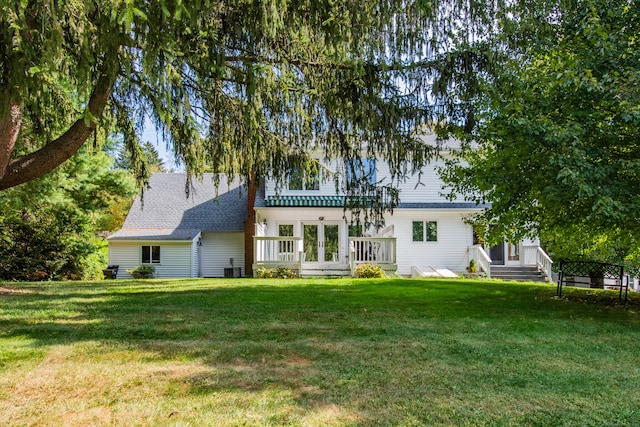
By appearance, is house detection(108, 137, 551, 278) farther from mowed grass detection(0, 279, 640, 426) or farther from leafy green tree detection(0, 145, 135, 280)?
mowed grass detection(0, 279, 640, 426)

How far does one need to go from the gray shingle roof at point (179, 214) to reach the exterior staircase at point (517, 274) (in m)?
11.8

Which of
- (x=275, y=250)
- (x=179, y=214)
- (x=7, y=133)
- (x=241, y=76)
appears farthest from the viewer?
(x=179, y=214)

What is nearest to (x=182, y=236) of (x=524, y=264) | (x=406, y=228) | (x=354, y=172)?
(x=406, y=228)

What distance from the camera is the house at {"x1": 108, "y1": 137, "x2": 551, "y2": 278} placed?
16.8 m

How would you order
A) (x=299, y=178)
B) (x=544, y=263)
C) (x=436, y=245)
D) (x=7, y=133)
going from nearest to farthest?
(x=7, y=133)
(x=299, y=178)
(x=544, y=263)
(x=436, y=245)

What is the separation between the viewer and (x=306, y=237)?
757 inches

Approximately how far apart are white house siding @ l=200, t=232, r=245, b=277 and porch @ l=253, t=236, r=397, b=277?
18.6ft

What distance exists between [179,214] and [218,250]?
295 cm

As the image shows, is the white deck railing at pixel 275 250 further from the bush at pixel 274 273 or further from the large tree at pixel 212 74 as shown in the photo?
the large tree at pixel 212 74

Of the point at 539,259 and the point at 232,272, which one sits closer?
the point at 539,259

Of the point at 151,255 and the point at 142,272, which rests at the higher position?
the point at 151,255

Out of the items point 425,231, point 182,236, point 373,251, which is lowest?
point 373,251

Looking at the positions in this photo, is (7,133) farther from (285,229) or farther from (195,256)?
(195,256)

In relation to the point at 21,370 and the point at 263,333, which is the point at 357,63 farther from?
the point at 21,370
